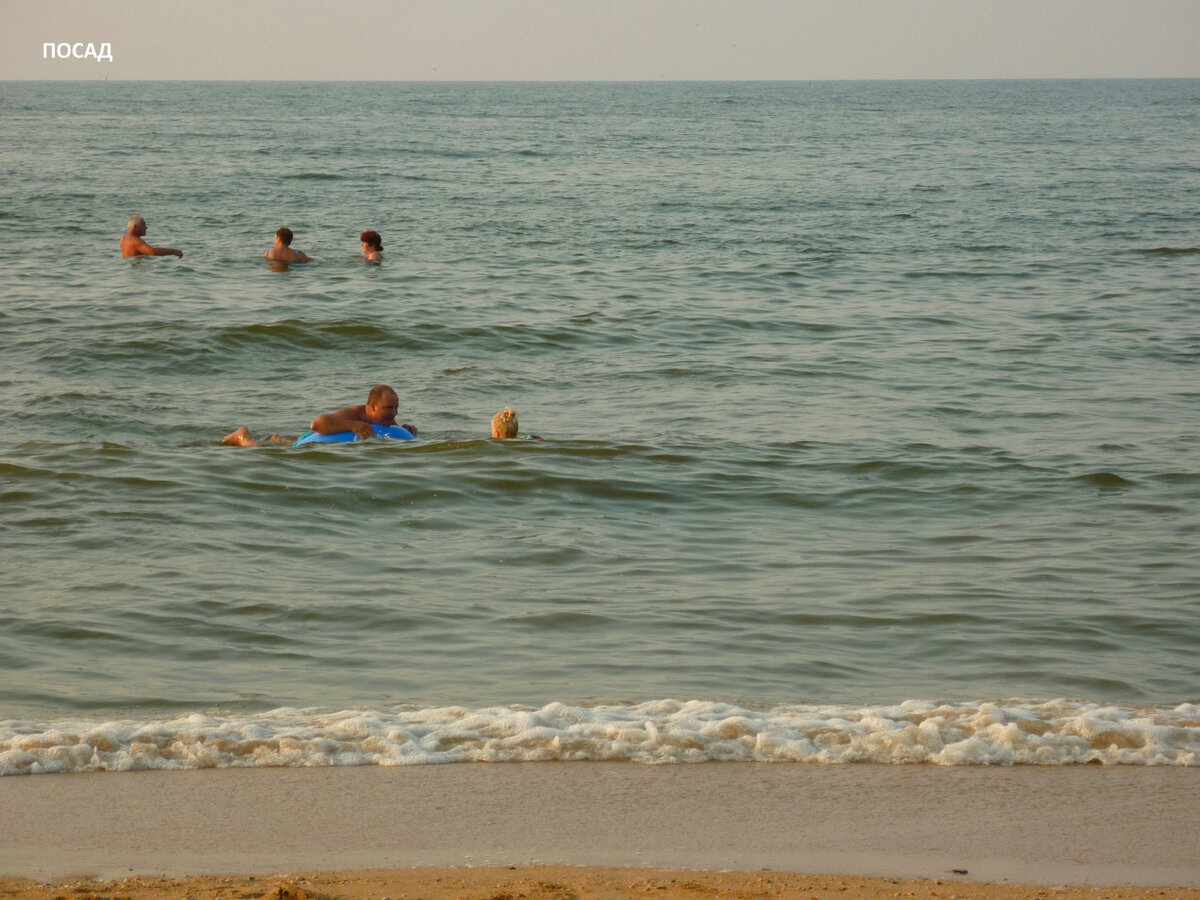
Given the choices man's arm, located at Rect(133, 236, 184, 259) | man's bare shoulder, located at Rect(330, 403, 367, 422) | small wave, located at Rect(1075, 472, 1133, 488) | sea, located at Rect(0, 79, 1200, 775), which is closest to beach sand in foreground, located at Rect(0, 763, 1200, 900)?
sea, located at Rect(0, 79, 1200, 775)

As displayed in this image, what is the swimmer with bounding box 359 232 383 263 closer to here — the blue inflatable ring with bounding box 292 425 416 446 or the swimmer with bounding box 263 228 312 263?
the swimmer with bounding box 263 228 312 263

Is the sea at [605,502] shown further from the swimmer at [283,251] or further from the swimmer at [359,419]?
the swimmer at [283,251]

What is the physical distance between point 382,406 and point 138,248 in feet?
39.4

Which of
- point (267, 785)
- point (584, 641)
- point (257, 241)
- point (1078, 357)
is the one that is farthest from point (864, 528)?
point (257, 241)

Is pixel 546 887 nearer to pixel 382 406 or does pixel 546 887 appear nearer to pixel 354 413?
pixel 382 406

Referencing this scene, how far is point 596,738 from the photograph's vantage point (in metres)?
5.16

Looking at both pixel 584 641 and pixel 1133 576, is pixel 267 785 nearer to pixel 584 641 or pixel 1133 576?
pixel 584 641

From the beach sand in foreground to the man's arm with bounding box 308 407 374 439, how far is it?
628 centimetres

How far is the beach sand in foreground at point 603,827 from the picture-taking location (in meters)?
3.99

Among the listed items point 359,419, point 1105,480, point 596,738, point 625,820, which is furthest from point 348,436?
point 625,820

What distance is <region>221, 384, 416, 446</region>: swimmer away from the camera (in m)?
10.9

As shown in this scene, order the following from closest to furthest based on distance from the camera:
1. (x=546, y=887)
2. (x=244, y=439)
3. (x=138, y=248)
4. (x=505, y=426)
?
1. (x=546, y=887)
2. (x=244, y=439)
3. (x=505, y=426)
4. (x=138, y=248)

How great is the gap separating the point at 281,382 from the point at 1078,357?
29.5ft

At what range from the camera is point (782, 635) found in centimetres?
669
